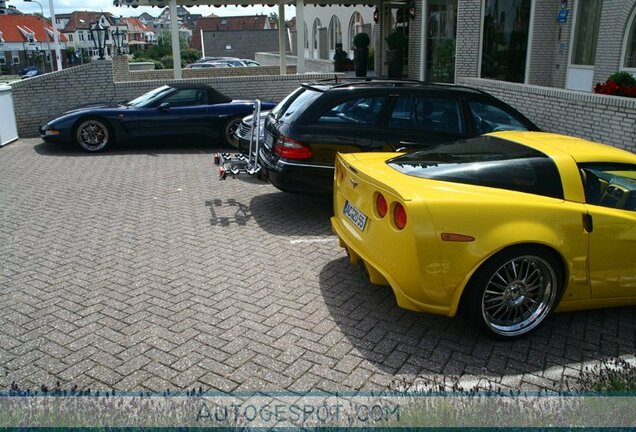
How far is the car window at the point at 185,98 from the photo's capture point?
37.7ft

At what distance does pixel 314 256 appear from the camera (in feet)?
18.4

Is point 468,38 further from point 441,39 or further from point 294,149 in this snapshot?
point 294,149

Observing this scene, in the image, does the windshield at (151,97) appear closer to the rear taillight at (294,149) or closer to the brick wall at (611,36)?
the rear taillight at (294,149)

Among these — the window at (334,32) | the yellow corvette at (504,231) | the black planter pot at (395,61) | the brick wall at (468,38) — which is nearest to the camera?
the yellow corvette at (504,231)

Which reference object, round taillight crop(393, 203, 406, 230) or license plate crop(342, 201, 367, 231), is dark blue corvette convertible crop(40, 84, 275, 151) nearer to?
license plate crop(342, 201, 367, 231)

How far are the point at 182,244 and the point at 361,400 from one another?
10.6ft

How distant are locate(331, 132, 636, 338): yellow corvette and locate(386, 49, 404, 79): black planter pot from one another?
595 inches

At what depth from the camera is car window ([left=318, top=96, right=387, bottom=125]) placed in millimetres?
6623

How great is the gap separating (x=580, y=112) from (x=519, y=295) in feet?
21.5

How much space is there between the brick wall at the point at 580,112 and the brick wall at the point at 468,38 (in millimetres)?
3573

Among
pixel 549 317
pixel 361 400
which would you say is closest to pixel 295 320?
pixel 361 400

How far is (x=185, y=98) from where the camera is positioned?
11.5 metres

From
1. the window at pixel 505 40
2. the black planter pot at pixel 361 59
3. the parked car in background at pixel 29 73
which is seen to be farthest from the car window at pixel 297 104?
the parked car in background at pixel 29 73

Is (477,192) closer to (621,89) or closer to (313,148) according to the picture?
(313,148)
